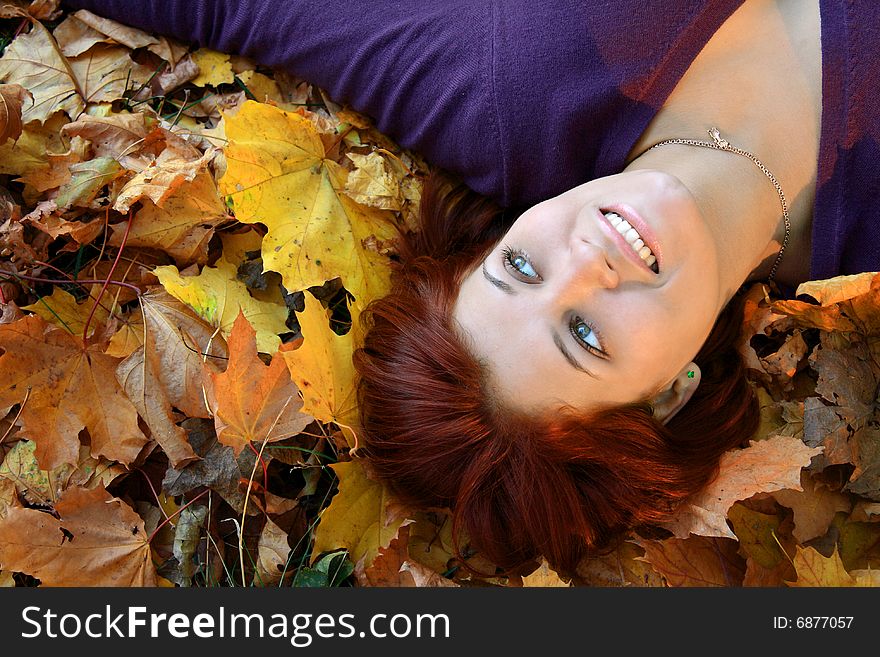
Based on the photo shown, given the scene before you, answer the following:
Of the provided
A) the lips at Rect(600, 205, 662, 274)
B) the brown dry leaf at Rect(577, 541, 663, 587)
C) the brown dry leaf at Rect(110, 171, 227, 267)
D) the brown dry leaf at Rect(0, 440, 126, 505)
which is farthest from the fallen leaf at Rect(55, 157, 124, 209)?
the brown dry leaf at Rect(577, 541, 663, 587)

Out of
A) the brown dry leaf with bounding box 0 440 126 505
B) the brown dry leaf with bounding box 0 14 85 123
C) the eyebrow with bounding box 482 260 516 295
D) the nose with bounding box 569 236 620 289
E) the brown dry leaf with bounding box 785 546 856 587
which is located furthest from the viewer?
the brown dry leaf with bounding box 0 14 85 123

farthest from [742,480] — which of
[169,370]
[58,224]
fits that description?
[58,224]

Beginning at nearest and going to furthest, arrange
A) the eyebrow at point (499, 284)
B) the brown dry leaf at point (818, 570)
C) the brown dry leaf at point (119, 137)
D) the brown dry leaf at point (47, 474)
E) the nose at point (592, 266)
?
1. the nose at point (592, 266)
2. the eyebrow at point (499, 284)
3. the brown dry leaf at point (818, 570)
4. the brown dry leaf at point (47, 474)
5. the brown dry leaf at point (119, 137)

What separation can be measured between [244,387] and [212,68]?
1.24 meters

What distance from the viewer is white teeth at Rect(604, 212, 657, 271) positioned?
188 centimetres

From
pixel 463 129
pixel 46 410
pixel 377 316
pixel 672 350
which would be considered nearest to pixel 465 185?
pixel 463 129

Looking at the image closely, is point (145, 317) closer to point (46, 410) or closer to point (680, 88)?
point (46, 410)

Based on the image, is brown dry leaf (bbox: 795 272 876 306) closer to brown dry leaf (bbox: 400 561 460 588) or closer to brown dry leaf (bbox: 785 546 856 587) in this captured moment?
brown dry leaf (bbox: 785 546 856 587)

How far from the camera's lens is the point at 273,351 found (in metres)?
2.24

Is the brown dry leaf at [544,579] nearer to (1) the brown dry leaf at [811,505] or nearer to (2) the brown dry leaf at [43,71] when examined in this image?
(1) the brown dry leaf at [811,505]

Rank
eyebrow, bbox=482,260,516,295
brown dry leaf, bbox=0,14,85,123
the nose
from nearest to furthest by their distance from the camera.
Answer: the nose → eyebrow, bbox=482,260,516,295 → brown dry leaf, bbox=0,14,85,123

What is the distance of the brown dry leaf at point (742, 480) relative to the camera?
212cm

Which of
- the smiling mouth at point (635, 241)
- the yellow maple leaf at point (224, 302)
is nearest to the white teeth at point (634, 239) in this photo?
the smiling mouth at point (635, 241)

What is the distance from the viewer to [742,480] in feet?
7.26
